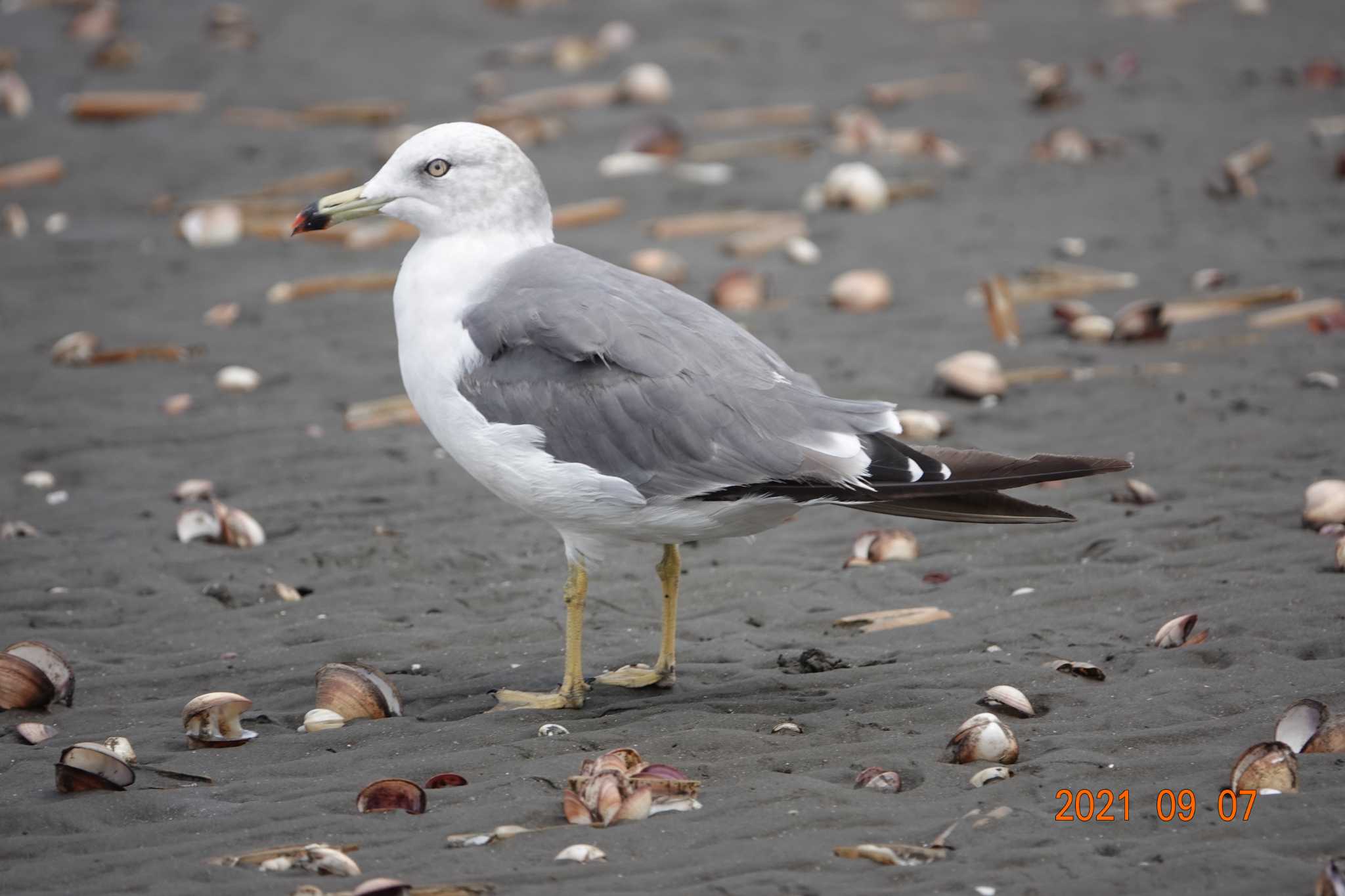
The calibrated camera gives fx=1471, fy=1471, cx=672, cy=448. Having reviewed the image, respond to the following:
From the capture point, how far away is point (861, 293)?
8398 millimetres

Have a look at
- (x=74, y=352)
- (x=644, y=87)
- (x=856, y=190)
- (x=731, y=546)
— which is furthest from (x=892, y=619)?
(x=644, y=87)

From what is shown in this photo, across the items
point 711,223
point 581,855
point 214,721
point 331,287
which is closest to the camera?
point 581,855

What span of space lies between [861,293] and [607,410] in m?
4.19

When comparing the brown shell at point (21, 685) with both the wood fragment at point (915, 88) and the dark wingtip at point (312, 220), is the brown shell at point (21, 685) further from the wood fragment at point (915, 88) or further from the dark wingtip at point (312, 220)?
the wood fragment at point (915, 88)

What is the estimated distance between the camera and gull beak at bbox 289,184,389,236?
16.4 feet

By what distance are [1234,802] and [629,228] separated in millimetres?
6582

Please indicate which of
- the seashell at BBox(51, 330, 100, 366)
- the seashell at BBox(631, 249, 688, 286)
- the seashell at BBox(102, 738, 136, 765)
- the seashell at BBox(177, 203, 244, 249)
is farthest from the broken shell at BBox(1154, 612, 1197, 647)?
the seashell at BBox(177, 203, 244, 249)

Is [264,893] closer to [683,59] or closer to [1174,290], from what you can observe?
[1174,290]

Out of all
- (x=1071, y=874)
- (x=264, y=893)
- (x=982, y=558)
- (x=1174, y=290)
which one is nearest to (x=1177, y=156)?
(x=1174, y=290)

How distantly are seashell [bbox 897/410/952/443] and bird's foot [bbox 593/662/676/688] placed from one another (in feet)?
7.51

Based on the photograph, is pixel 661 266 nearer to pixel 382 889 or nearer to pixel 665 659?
pixel 665 659

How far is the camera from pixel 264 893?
3.43 m
